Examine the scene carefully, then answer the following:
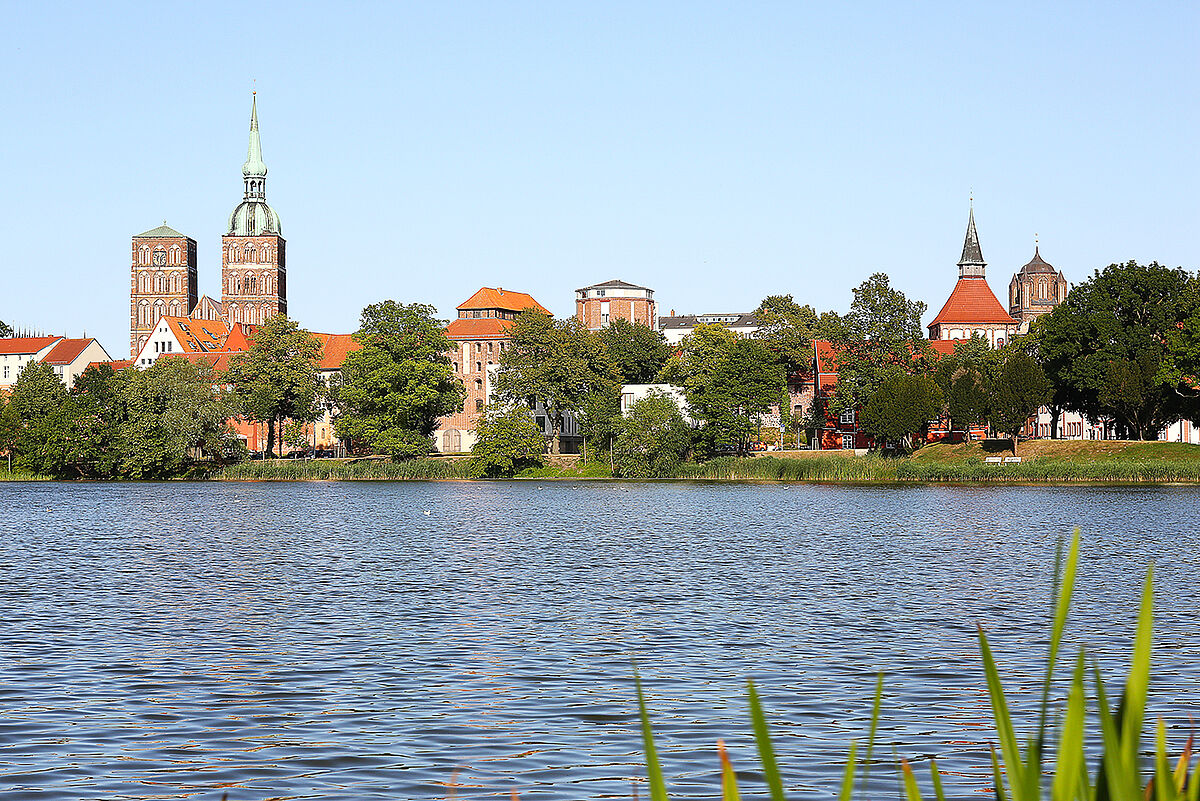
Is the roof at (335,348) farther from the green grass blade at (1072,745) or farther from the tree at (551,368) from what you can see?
the green grass blade at (1072,745)

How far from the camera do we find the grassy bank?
81.0 metres

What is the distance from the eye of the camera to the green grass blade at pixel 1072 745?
2.60 metres

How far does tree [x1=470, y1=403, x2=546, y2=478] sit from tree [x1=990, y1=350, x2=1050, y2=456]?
3444 cm

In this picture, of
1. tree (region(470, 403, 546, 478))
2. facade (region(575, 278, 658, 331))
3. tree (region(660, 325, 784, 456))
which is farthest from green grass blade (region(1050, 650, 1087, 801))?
facade (region(575, 278, 658, 331))

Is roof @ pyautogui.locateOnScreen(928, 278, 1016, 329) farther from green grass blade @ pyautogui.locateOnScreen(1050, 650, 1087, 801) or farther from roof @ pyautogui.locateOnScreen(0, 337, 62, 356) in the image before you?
green grass blade @ pyautogui.locateOnScreen(1050, 650, 1087, 801)

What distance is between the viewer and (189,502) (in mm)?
69500

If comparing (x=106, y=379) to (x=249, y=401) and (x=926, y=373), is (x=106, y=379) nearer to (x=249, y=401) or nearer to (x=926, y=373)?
(x=249, y=401)

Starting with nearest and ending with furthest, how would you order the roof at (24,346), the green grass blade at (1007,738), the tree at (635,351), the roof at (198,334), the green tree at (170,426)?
the green grass blade at (1007,738)
the green tree at (170,426)
the tree at (635,351)
the roof at (24,346)
the roof at (198,334)

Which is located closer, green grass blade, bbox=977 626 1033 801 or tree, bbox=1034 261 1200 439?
green grass blade, bbox=977 626 1033 801

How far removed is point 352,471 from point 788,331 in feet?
148

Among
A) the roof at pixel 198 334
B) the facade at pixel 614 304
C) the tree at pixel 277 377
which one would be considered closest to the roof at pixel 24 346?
the roof at pixel 198 334

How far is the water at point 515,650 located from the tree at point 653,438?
166 ft

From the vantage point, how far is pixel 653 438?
9875cm

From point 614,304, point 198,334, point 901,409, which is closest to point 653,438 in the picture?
point 901,409
